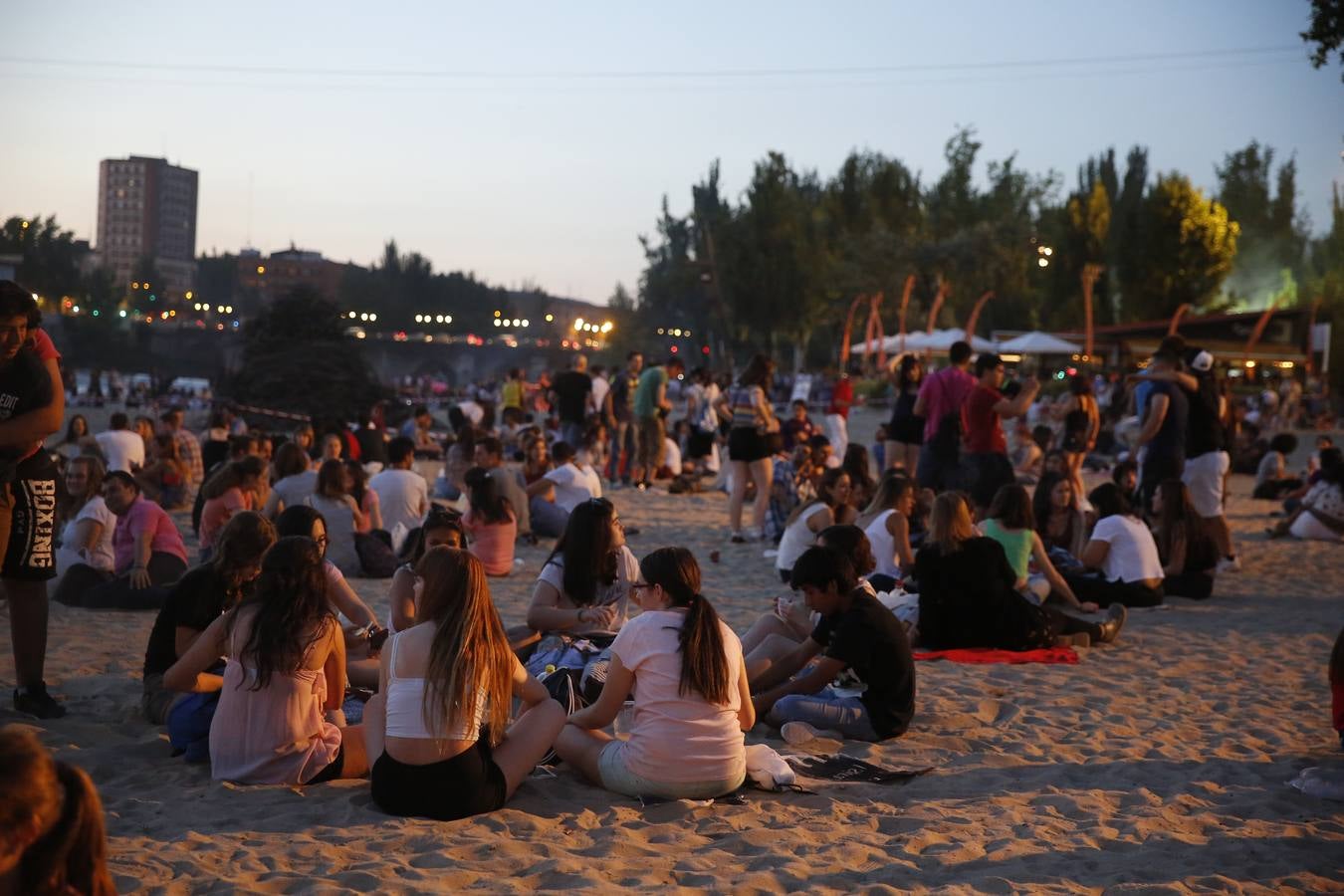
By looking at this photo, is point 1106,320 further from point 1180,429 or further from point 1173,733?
point 1173,733

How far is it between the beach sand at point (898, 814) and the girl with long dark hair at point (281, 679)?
0.09 m

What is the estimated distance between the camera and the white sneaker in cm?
570

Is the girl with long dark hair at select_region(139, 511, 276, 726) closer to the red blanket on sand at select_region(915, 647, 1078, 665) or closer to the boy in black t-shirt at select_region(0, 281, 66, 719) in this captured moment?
the boy in black t-shirt at select_region(0, 281, 66, 719)

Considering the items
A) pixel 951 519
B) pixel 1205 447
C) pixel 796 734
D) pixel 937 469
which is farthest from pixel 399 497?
pixel 1205 447

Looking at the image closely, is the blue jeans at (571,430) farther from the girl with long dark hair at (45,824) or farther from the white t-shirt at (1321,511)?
the girl with long dark hair at (45,824)

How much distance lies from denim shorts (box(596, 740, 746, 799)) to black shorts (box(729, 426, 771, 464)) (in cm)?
721

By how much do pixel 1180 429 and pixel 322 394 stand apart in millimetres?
21444

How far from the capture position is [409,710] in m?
4.25

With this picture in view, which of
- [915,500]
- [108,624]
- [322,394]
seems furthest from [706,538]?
[322,394]

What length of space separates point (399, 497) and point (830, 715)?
5.50 meters

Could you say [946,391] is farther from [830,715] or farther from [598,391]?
[598,391]

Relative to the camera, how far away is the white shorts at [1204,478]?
10.4 m

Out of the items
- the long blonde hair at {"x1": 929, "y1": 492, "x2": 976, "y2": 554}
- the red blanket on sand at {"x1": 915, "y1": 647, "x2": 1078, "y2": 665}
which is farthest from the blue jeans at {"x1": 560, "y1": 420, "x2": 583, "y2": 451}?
the long blonde hair at {"x1": 929, "y1": 492, "x2": 976, "y2": 554}

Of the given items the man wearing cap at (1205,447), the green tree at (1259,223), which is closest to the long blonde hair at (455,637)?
the man wearing cap at (1205,447)
